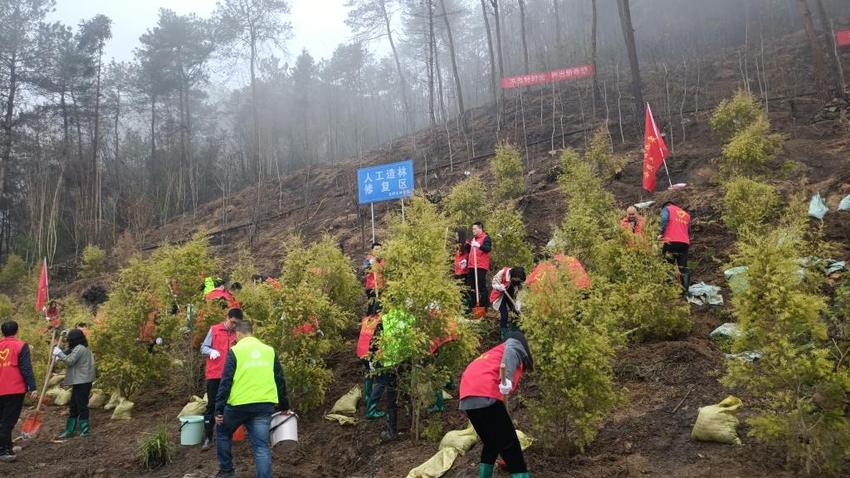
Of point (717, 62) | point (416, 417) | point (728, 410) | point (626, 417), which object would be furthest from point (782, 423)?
point (717, 62)

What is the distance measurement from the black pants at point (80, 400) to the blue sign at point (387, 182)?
5.51m

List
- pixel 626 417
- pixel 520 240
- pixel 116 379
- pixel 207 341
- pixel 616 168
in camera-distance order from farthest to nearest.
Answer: pixel 616 168
pixel 520 240
pixel 116 379
pixel 207 341
pixel 626 417

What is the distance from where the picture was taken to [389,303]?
625cm

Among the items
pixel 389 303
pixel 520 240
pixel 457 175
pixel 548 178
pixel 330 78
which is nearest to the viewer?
pixel 389 303

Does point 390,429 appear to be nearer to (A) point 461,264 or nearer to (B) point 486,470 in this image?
(B) point 486,470

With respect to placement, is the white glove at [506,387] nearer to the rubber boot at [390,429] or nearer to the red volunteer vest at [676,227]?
the rubber boot at [390,429]

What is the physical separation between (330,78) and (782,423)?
4216 centimetres

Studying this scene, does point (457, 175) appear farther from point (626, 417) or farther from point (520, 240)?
point (626, 417)

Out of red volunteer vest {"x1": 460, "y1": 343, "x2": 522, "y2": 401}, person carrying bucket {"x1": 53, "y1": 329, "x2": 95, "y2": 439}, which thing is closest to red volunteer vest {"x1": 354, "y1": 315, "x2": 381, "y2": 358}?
red volunteer vest {"x1": 460, "y1": 343, "x2": 522, "y2": 401}

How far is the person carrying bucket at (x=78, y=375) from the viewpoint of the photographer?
809 centimetres

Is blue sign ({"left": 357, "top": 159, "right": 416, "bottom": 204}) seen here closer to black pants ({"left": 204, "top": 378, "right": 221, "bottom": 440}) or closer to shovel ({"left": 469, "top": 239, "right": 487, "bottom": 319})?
shovel ({"left": 469, "top": 239, "right": 487, "bottom": 319})

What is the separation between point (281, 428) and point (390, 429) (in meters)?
1.31

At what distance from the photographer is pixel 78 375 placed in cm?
812

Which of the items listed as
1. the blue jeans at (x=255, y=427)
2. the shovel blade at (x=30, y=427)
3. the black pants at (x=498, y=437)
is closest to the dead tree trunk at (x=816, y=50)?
the black pants at (x=498, y=437)
